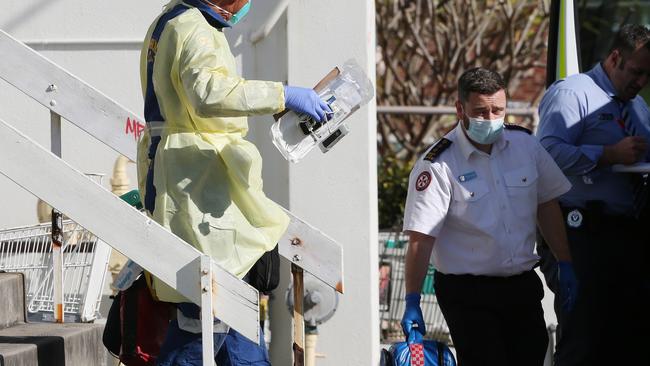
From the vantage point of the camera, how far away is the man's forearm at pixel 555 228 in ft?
17.7

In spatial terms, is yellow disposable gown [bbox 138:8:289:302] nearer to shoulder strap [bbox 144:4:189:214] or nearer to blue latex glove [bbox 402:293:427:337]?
shoulder strap [bbox 144:4:189:214]

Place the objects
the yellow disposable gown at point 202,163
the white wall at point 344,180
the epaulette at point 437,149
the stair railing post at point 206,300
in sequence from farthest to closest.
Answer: the white wall at point 344,180 < the epaulette at point 437,149 < the yellow disposable gown at point 202,163 < the stair railing post at point 206,300

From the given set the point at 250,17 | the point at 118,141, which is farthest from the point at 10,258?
the point at 250,17

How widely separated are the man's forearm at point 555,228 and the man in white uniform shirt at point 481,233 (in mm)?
162

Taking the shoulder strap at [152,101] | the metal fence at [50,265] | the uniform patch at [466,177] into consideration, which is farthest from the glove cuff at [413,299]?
the metal fence at [50,265]

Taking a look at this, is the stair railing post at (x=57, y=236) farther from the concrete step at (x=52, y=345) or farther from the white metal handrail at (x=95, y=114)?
the concrete step at (x=52, y=345)

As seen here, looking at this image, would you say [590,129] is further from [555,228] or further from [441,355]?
[441,355]

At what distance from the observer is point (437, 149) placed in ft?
17.3

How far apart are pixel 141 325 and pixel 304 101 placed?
1.12 metres

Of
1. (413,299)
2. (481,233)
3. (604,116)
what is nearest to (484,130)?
(481,233)

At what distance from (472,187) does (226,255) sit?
1.32 m

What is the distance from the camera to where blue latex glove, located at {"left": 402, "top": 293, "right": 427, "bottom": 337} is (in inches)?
197

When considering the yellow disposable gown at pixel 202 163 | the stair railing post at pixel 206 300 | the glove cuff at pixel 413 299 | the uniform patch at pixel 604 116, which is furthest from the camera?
the uniform patch at pixel 604 116

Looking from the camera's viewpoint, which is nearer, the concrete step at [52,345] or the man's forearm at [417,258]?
the concrete step at [52,345]
